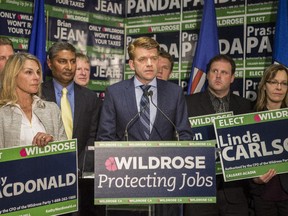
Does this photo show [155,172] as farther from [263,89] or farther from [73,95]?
[263,89]

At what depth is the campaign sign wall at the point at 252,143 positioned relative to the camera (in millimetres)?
2770

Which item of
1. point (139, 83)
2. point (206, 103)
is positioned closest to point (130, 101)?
point (139, 83)

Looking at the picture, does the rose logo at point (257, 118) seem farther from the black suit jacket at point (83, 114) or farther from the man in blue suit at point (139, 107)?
the black suit jacket at point (83, 114)

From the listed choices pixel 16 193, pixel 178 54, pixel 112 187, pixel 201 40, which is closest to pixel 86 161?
pixel 112 187

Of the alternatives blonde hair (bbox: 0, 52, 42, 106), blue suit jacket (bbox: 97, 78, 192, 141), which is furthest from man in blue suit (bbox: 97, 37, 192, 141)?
blonde hair (bbox: 0, 52, 42, 106)

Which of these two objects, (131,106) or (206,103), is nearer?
(131,106)

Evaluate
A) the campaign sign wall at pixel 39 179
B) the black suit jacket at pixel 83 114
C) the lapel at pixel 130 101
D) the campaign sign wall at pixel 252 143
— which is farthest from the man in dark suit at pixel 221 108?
the campaign sign wall at pixel 39 179

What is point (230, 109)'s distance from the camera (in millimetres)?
3586

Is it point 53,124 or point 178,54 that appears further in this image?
point 178,54

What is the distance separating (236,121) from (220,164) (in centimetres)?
32

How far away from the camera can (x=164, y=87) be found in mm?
2719

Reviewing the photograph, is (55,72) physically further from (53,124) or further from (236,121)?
(236,121)

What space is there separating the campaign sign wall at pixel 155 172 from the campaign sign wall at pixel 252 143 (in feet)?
1.76

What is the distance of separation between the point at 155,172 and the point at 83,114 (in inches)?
50.4
